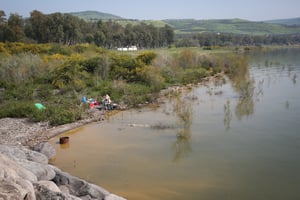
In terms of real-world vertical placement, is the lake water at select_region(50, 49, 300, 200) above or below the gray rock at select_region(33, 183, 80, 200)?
below

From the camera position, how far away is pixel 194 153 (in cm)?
1198

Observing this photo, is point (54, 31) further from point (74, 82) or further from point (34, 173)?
point (34, 173)

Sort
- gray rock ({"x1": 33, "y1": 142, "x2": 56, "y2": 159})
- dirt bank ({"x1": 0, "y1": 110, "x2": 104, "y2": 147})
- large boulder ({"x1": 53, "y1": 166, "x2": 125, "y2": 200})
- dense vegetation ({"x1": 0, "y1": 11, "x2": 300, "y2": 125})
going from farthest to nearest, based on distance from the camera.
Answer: dense vegetation ({"x1": 0, "y1": 11, "x2": 300, "y2": 125}) < dirt bank ({"x1": 0, "y1": 110, "x2": 104, "y2": 147}) < gray rock ({"x1": 33, "y1": 142, "x2": 56, "y2": 159}) < large boulder ({"x1": 53, "y1": 166, "x2": 125, "y2": 200})

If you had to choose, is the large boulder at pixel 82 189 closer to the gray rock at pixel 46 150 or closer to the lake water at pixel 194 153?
the lake water at pixel 194 153

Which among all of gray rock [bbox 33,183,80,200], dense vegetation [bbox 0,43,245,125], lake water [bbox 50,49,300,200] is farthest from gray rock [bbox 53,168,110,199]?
dense vegetation [bbox 0,43,245,125]

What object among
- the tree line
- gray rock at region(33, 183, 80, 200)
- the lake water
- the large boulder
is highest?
the tree line

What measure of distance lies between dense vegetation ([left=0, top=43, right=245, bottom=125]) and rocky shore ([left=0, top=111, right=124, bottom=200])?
138 cm

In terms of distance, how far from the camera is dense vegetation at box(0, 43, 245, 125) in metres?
17.3

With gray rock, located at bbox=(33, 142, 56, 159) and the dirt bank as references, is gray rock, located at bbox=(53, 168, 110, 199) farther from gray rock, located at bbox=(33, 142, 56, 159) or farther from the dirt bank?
the dirt bank

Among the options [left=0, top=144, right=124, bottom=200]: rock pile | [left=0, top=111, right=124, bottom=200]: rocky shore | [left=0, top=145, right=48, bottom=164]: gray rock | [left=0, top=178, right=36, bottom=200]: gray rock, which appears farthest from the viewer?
[left=0, top=145, right=48, bottom=164]: gray rock

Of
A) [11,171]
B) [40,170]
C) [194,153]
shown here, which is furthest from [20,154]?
[194,153]

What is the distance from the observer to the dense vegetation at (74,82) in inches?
683

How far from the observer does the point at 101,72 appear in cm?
2644

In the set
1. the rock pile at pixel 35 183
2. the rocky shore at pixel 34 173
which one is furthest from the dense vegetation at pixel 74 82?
the rock pile at pixel 35 183
